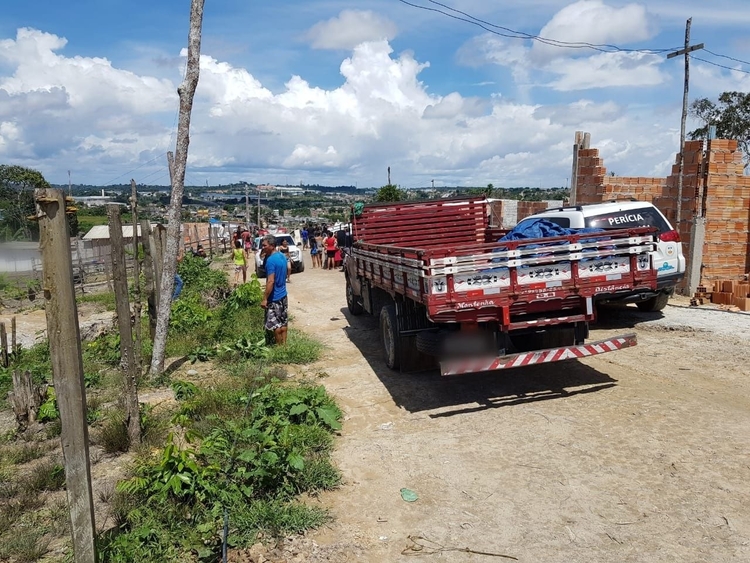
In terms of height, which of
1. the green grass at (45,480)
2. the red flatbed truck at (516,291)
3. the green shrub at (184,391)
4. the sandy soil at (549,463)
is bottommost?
the green grass at (45,480)

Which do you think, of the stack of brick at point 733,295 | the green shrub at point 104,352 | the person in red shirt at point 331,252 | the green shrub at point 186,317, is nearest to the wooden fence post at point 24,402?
the green shrub at point 104,352

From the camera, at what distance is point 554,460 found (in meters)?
5.00

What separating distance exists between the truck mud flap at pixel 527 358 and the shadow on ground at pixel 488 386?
1.54ft

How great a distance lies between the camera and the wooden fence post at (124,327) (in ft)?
19.3

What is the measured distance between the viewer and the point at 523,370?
7605 mm

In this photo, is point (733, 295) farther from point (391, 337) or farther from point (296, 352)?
point (296, 352)

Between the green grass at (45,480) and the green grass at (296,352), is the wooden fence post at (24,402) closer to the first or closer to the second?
the green grass at (45,480)

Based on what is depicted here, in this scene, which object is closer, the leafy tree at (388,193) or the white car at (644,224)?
the white car at (644,224)

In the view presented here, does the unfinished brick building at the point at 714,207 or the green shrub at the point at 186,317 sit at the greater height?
the unfinished brick building at the point at 714,207

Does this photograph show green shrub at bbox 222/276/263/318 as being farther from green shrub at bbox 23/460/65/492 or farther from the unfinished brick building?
the unfinished brick building

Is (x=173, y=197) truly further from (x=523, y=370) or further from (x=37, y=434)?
(x=523, y=370)

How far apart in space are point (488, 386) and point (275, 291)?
12.3ft

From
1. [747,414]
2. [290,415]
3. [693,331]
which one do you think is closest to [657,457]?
[747,414]

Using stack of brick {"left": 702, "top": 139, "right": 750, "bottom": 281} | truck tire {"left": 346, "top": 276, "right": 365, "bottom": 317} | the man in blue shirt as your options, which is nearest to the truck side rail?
the man in blue shirt
